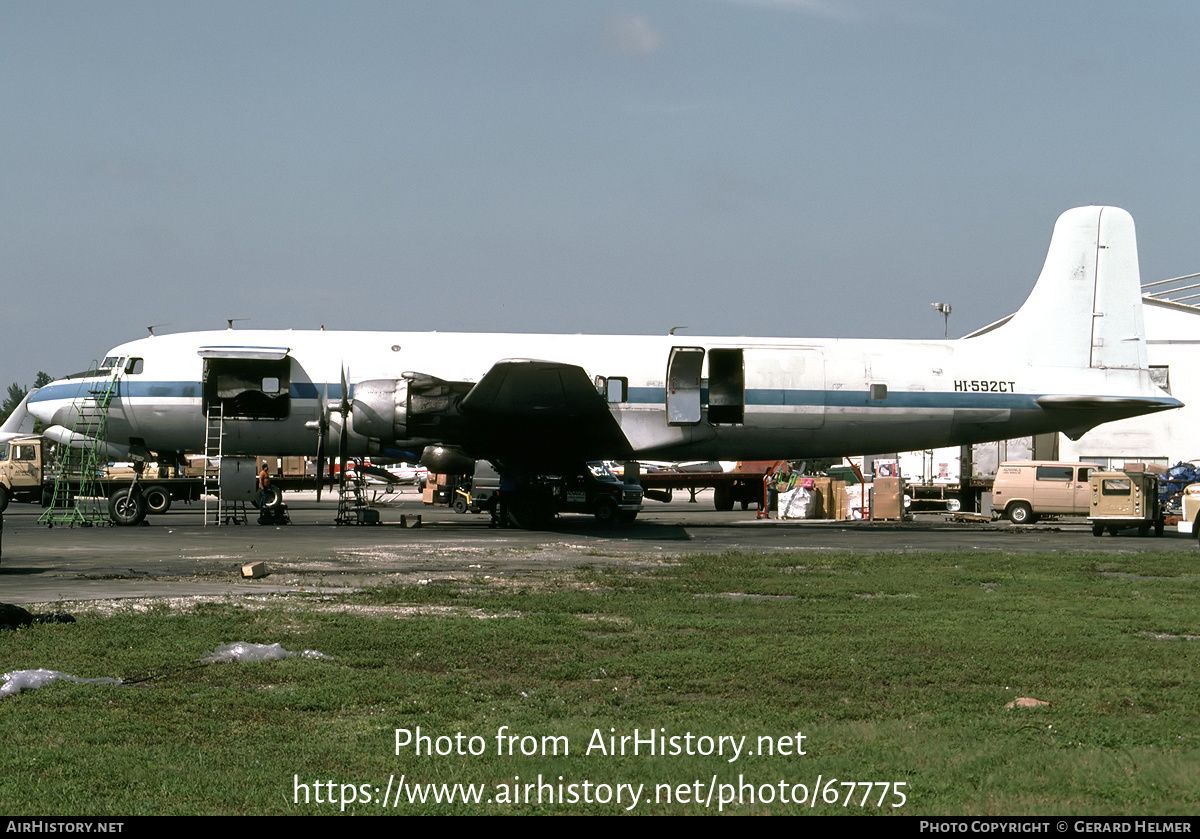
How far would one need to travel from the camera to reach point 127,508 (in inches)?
1160

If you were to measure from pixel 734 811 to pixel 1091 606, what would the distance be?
10.1 meters

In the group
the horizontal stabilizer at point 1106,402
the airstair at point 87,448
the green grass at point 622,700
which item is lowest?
the green grass at point 622,700

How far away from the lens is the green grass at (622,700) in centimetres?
604

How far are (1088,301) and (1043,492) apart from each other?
28.7 feet

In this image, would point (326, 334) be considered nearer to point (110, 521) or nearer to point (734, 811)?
point (110, 521)

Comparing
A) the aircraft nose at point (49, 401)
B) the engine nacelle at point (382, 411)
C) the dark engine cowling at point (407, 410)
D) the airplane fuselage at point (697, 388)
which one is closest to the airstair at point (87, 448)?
the airplane fuselage at point (697, 388)

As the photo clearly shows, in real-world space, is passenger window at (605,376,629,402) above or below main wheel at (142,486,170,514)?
above

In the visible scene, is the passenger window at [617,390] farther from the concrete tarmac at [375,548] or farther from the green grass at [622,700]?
the green grass at [622,700]

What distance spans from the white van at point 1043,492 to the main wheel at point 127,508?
26913 millimetres

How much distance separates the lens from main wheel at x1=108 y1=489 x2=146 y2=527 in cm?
2933

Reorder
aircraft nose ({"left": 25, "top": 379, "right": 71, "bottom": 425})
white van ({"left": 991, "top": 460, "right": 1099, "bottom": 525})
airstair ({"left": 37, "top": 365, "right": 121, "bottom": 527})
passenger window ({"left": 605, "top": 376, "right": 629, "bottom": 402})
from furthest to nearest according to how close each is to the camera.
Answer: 1. white van ({"left": 991, "top": 460, "right": 1099, "bottom": 525})
2. aircraft nose ({"left": 25, "top": 379, "right": 71, "bottom": 425})
3. airstair ({"left": 37, "top": 365, "right": 121, "bottom": 527})
4. passenger window ({"left": 605, "top": 376, "right": 629, "bottom": 402})

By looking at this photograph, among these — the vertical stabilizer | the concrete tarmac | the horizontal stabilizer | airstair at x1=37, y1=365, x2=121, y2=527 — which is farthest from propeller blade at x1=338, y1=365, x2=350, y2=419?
the horizontal stabilizer

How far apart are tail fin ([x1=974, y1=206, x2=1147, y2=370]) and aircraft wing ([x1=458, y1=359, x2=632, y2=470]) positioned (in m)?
11.7

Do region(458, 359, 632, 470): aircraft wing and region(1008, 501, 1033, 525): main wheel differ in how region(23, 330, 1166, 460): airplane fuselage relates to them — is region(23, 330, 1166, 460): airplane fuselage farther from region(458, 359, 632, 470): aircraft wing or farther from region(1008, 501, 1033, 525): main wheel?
region(1008, 501, 1033, 525): main wheel
